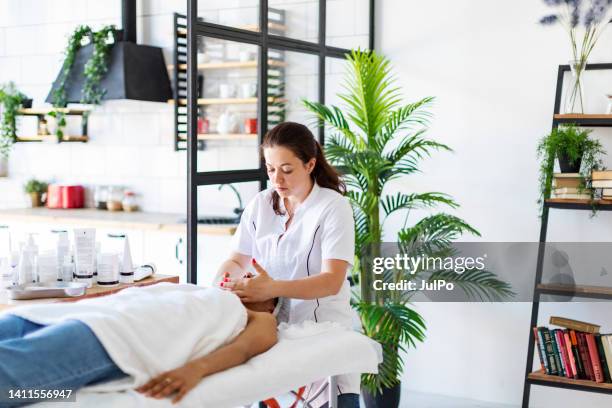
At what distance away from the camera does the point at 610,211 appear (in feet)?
12.2

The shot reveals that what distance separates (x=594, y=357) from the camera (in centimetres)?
340

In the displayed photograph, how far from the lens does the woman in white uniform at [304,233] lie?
2.41 metres

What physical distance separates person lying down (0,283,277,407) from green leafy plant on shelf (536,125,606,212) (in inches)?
72.2

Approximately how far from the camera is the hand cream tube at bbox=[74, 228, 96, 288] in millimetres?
2658

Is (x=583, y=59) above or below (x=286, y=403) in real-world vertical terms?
above

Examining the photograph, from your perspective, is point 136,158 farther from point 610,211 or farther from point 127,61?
point 610,211

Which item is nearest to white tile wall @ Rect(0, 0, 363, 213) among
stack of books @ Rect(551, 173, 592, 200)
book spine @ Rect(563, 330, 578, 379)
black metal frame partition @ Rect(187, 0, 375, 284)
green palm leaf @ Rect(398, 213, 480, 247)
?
black metal frame partition @ Rect(187, 0, 375, 284)

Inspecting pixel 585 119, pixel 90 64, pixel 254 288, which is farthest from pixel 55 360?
pixel 90 64

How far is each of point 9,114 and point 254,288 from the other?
12.2ft

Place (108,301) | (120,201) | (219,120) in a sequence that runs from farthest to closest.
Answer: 1. (120,201)
2. (219,120)
3. (108,301)

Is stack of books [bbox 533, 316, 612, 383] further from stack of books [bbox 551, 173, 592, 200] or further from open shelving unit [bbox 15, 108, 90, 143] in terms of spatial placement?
open shelving unit [bbox 15, 108, 90, 143]

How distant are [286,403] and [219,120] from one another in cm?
142

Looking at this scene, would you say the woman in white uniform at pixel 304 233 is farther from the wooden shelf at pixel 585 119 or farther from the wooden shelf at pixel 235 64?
the wooden shelf at pixel 585 119

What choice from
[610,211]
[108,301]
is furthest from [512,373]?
[108,301]
